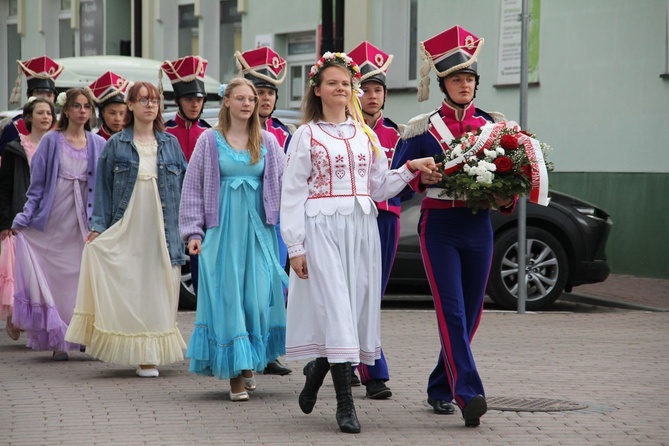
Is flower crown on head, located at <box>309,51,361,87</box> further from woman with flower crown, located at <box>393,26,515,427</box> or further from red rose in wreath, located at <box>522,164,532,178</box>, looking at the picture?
red rose in wreath, located at <box>522,164,532,178</box>

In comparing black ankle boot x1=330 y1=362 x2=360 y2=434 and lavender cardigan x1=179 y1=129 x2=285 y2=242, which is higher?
lavender cardigan x1=179 y1=129 x2=285 y2=242

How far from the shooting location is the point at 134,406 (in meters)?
8.73

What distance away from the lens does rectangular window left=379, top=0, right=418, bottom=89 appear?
924 inches

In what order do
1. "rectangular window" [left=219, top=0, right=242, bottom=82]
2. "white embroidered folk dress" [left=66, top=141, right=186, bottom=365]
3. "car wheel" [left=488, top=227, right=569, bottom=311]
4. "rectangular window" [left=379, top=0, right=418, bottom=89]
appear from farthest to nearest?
"rectangular window" [left=219, top=0, right=242, bottom=82] < "rectangular window" [left=379, top=0, right=418, bottom=89] < "car wheel" [left=488, top=227, right=569, bottom=311] < "white embroidered folk dress" [left=66, top=141, right=186, bottom=365]

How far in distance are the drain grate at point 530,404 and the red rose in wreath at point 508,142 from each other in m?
1.58

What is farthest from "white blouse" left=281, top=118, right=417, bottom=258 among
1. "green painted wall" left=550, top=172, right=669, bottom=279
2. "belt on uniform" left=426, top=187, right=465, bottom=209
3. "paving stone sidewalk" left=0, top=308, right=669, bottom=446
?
"green painted wall" left=550, top=172, right=669, bottom=279

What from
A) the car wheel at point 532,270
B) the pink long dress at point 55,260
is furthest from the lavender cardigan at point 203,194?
the car wheel at point 532,270

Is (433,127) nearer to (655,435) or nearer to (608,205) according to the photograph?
(655,435)

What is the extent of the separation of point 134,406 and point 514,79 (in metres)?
12.6

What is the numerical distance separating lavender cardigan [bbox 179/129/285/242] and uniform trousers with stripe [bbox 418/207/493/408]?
1.36m

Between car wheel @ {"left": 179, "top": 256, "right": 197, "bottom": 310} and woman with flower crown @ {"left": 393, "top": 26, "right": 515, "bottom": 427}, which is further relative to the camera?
car wheel @ {"left": 179, "top": 256, "right": 197, "bottom": 310}

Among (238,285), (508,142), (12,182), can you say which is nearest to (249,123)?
(238,285)

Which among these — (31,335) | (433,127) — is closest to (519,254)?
(31,335)

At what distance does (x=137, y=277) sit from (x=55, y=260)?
1.50 meters
